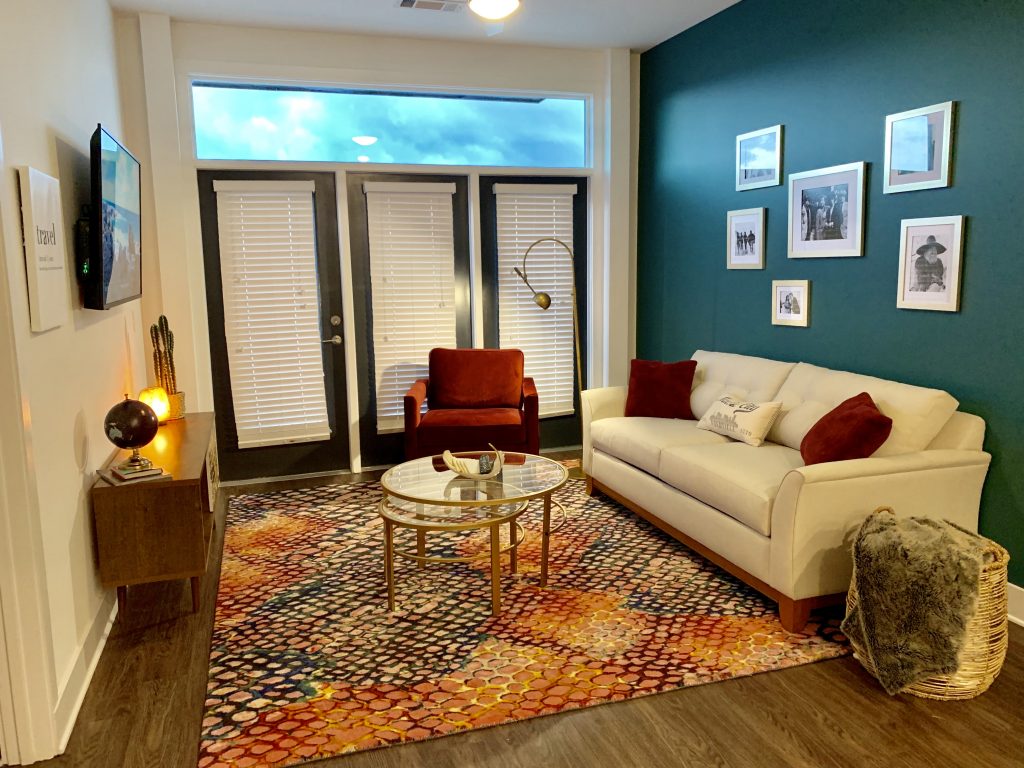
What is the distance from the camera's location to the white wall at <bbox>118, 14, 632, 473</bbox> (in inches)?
195

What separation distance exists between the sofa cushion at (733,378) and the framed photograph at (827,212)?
648mm

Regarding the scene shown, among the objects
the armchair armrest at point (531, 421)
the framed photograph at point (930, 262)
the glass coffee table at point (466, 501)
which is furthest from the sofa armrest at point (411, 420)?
the framed photograph at point (930, 262)

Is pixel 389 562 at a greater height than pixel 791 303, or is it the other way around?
pixel 791 303

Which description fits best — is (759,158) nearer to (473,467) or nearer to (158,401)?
(473,467)

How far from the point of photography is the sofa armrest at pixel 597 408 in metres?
4.86

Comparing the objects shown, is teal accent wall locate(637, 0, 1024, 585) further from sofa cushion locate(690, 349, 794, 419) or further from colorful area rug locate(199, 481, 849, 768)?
colorful area rug locate(199, 481, 849, 768)

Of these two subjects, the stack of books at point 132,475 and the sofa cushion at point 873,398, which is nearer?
the stack of books at point 132,475

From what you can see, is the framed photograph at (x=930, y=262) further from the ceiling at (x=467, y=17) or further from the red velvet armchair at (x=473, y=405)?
the red velvet armchair at (x=473, y=405)

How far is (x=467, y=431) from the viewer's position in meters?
4.96

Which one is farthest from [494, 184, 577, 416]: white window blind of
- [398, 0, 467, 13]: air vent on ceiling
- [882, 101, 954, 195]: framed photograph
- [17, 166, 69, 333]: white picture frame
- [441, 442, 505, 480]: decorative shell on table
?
[17, 166, 69, 333]: white picture frame

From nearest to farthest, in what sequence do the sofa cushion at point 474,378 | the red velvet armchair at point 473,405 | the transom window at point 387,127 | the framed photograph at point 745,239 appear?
1. the framed photograph at point 745,239
2. the red velvet armchair at point 473,405
3. the transom window at point 387,127
4. the sofa cushion at point 474,378

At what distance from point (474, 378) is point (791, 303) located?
2.15 meters

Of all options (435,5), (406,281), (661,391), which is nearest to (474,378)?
(406,281)

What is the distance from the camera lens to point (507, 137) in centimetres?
583
